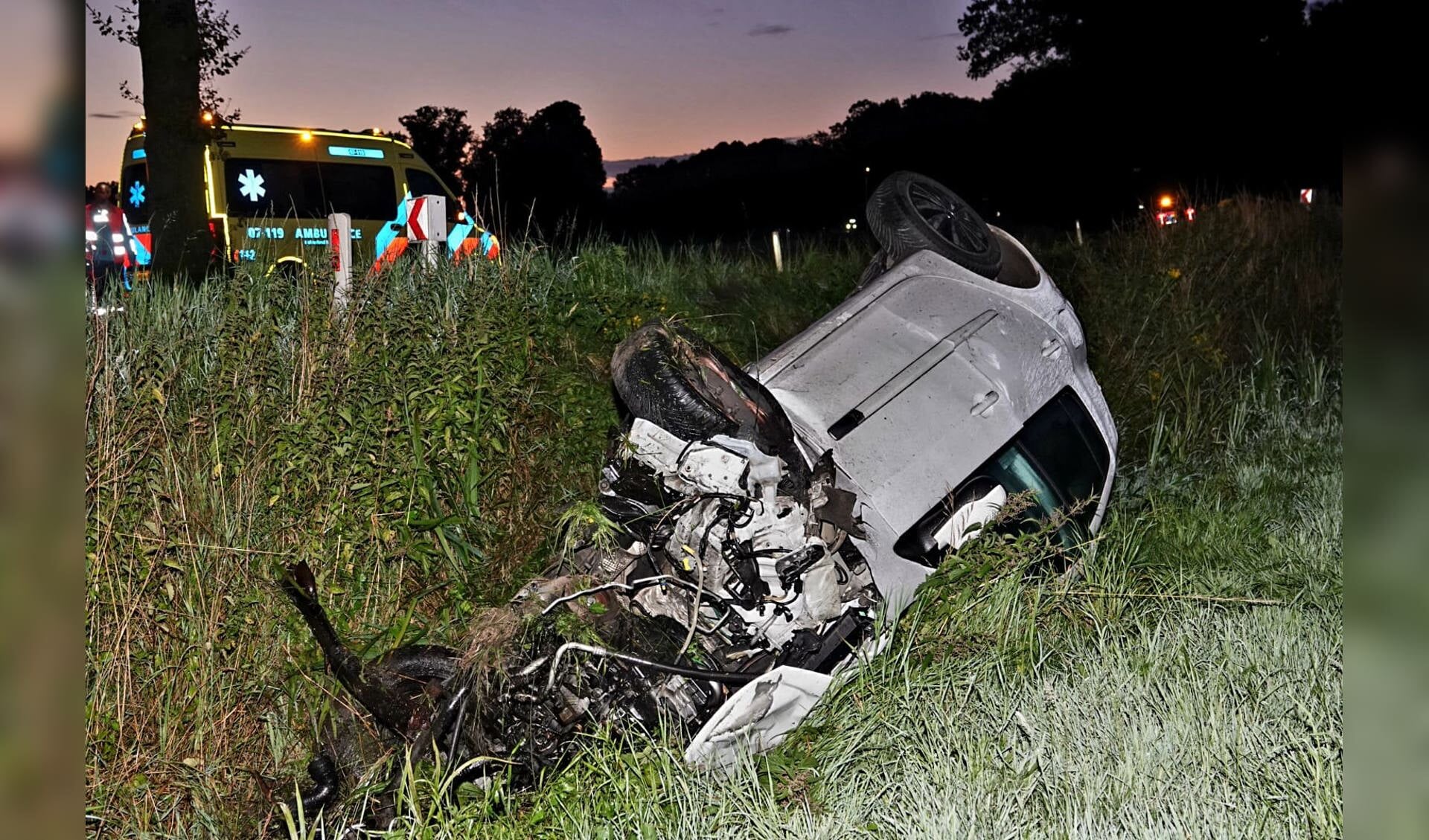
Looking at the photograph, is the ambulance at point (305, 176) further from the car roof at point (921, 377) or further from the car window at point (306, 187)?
the car roof at point (921, 377)

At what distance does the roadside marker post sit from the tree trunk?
2.41 m

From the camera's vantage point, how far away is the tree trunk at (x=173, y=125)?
788 centimetres

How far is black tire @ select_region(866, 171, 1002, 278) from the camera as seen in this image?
538cm

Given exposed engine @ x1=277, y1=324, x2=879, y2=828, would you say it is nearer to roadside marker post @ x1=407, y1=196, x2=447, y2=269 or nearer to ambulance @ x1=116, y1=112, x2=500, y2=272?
roadside marker post @ x1=407, y1=196, x2=447, y2=269

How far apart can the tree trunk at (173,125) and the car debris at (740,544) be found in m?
4.77

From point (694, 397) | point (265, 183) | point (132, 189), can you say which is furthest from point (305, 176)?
point (694, 397)

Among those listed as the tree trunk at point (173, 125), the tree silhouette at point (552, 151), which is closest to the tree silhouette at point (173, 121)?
the tree trunk at point (173, 125)

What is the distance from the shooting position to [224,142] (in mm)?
10992

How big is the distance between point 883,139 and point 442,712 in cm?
5094

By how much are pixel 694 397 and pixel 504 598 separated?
5.18 ft

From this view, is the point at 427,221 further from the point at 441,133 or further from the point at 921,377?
the point at 441,133

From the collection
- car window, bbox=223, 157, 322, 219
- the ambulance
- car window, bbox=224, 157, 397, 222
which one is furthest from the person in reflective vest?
car window, bbox=223, 157, 322, 219
